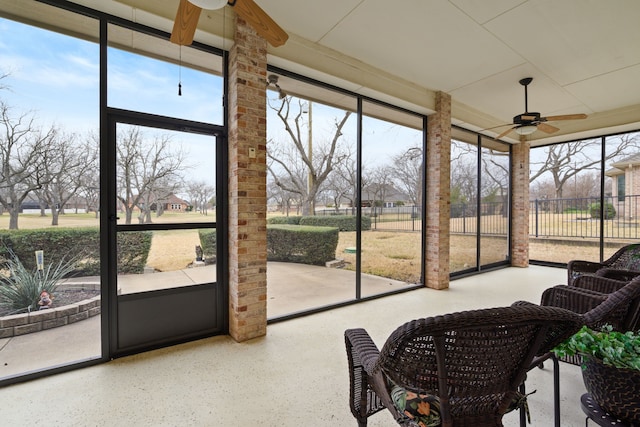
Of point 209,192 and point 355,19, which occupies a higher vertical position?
point 355,19

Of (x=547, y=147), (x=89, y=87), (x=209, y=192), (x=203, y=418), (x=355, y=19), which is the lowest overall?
(x=203, y=418)

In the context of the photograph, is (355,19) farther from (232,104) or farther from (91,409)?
(91,409)

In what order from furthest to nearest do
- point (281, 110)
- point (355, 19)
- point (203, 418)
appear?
point (281, 110), point (355, 19), point (203, 418)

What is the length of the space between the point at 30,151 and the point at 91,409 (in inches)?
76.8

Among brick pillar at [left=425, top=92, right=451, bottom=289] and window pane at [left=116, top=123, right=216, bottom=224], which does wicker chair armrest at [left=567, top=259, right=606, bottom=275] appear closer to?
brick pillar at [left=425, top=92, right=451, bottom=289]

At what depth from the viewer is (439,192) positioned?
4.76m

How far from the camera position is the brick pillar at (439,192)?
477cm

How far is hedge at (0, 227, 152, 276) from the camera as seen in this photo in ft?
7.36

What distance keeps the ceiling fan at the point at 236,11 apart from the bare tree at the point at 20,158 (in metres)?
1.36

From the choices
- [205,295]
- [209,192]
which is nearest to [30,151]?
[209,192]

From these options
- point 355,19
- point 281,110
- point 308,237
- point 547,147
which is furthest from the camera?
point 547,147

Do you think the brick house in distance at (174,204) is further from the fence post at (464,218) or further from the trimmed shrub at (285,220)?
the fence post at (464,218)

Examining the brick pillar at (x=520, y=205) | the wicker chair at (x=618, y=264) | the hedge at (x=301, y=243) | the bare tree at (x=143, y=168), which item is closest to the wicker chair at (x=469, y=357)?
the bare tree at (x=143, y=168)

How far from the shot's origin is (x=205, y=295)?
299cm
